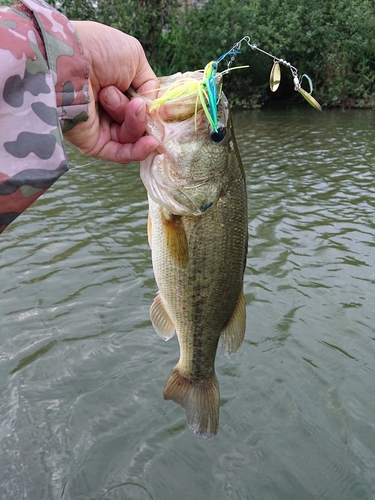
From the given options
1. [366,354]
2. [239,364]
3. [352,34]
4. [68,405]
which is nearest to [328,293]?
[366,354]

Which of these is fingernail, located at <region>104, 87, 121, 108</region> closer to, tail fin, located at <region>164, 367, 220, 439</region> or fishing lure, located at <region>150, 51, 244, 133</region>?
fishing lure, located at <region>150, 51, 244, 133</region>

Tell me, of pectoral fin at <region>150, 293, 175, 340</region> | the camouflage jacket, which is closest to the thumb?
the camouflage jacket

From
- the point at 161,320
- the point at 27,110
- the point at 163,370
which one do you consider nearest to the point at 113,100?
the point at 27,110

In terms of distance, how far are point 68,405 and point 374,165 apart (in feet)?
28.0

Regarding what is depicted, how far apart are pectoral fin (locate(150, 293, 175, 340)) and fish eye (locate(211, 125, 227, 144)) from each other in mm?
952

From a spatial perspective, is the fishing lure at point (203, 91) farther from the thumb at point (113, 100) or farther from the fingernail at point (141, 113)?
the thumb at point (113, 100)

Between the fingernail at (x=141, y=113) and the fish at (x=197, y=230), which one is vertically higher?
the fingernail at (x=141, y=113)

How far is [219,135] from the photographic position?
2029 millimetres

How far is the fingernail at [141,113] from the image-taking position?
6.37 ft

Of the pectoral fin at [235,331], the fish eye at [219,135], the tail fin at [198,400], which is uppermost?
the fish eye at [219,135]

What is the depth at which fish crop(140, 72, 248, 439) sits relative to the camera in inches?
79.2

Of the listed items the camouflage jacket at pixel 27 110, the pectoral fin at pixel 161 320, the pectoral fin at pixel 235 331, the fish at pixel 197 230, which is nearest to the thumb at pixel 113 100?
the fish at pixel 197 230

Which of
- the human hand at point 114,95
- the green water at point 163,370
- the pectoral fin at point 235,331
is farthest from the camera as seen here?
the green water at point 163,370

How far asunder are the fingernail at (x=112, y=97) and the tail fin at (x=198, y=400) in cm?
150
